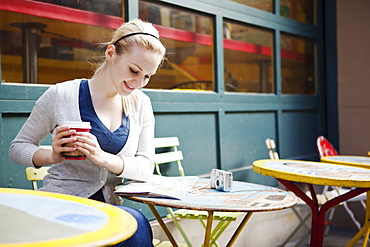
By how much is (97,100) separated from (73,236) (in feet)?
4.10

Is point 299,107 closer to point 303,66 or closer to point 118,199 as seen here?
point 303,66

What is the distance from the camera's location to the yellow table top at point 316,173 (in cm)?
262

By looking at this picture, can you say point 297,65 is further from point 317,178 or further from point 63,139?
point 63,139

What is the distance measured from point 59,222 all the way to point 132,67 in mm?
1116

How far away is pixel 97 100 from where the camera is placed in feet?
7.61

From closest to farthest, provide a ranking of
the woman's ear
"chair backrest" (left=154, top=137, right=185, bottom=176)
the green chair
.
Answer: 1. the woman's ear
2. the green chair
3. "chair backrest" (left=154, top=137, right=185, bottom=176)

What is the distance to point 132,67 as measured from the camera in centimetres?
225

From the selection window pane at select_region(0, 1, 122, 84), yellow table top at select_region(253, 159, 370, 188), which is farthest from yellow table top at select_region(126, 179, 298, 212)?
window pane at select_region(0, 1, 122, 84)

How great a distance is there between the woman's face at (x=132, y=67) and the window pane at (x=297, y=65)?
333 cm

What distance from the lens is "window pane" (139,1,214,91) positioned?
3717 millimetres

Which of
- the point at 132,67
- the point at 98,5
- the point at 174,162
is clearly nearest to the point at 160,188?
the point at 132,67

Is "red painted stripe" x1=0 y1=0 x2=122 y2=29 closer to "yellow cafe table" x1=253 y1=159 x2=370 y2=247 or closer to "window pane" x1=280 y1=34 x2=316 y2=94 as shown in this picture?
"yellow cafe table" x1=253 y1=159 x2=370 y2=247

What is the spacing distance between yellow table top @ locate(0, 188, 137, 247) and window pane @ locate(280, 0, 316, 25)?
4.31 metres

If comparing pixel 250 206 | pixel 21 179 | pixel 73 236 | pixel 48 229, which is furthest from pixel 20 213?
pixel 21 179
